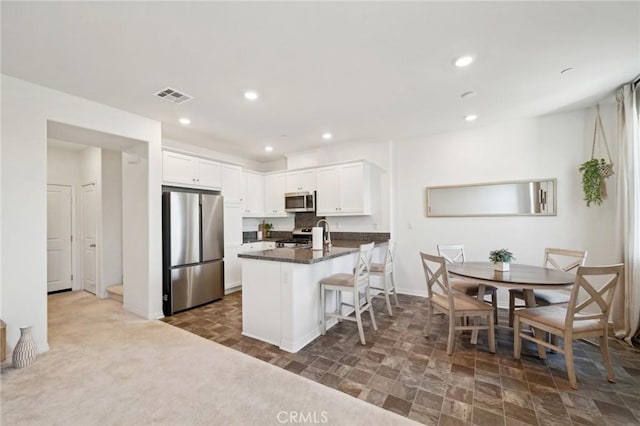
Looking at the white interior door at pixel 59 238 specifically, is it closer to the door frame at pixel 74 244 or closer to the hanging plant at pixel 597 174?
the door frame at pixel 74 244

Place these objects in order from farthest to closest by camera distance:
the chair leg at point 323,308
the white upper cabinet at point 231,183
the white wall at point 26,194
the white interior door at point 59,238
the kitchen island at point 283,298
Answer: the white interior door at point 59,238, the white upper cabinet at point 231,183, the chair leg at point 323,308, the kitchen island at point 283,298, the white wall at point 26,194

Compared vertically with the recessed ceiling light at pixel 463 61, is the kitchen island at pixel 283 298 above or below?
below

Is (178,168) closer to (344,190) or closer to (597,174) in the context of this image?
(344,190)

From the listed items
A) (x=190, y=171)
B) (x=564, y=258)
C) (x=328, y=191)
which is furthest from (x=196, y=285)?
(x=564, y=258)

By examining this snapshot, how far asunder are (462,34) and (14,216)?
4.30 meters

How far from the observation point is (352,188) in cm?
465

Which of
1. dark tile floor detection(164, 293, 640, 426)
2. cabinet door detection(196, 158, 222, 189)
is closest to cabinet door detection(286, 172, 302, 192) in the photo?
cabinet door detection(196, 158, 222, 189)

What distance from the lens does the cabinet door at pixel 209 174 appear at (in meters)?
4.30

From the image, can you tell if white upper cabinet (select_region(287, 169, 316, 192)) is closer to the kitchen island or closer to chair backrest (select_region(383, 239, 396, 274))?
chair backrest (select_region(383, 239, 396, 274))

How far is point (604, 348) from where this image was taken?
6.98ft

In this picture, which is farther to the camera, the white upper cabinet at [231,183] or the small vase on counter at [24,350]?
the white upper cabinet at [231,183]

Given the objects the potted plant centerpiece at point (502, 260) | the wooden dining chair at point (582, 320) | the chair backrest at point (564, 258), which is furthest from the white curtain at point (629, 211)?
the potted plant centerpiece at point (502, 260)

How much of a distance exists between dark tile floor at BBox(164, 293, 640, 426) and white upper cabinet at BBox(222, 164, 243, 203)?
2.30m

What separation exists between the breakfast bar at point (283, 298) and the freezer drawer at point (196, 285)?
1380 millimetres
